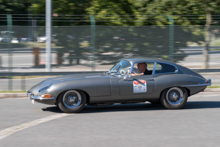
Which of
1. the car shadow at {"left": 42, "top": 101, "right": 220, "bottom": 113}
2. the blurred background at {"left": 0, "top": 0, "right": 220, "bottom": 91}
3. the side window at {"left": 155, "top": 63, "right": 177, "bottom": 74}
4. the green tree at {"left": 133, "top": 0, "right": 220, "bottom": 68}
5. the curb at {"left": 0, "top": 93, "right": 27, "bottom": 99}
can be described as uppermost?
the green tree at {"left": 133, "top": 0, "right": 220, "bottom": 68}

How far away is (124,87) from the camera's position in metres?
8.15

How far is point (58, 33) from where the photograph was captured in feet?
46.7

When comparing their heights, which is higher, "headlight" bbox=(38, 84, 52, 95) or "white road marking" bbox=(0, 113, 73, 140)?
"headlight" bbox=(38, 84, 52, 95)

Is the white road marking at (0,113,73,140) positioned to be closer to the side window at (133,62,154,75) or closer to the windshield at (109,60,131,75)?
the windshield at (109,60,131,75)

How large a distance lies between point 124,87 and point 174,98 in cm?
131

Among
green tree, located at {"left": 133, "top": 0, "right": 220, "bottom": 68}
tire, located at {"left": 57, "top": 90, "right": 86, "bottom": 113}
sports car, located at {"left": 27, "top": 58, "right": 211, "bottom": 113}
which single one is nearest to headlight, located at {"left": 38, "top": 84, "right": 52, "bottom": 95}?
sports car, located at {"left": 27, "top": 58, "right": 211, "bottom": 113}

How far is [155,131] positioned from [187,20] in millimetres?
10907

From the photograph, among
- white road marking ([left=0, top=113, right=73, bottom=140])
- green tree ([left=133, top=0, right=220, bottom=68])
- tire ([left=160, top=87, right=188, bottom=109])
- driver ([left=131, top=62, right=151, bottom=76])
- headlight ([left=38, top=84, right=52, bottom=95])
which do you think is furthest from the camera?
green tree ([left=133, top=0, right=220, bottom=68])

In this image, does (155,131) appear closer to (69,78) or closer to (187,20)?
(69,78)

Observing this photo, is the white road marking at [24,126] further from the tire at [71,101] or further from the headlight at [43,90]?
the headlight at [43,90]

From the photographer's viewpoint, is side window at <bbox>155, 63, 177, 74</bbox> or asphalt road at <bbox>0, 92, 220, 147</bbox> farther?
side window at <bbox>155, 63, 177, 74</bbox>

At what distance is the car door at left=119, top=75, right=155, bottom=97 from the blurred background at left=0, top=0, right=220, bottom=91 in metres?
5.47

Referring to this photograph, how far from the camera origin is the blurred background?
44.6 ft

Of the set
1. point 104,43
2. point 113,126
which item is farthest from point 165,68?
point 104,43
